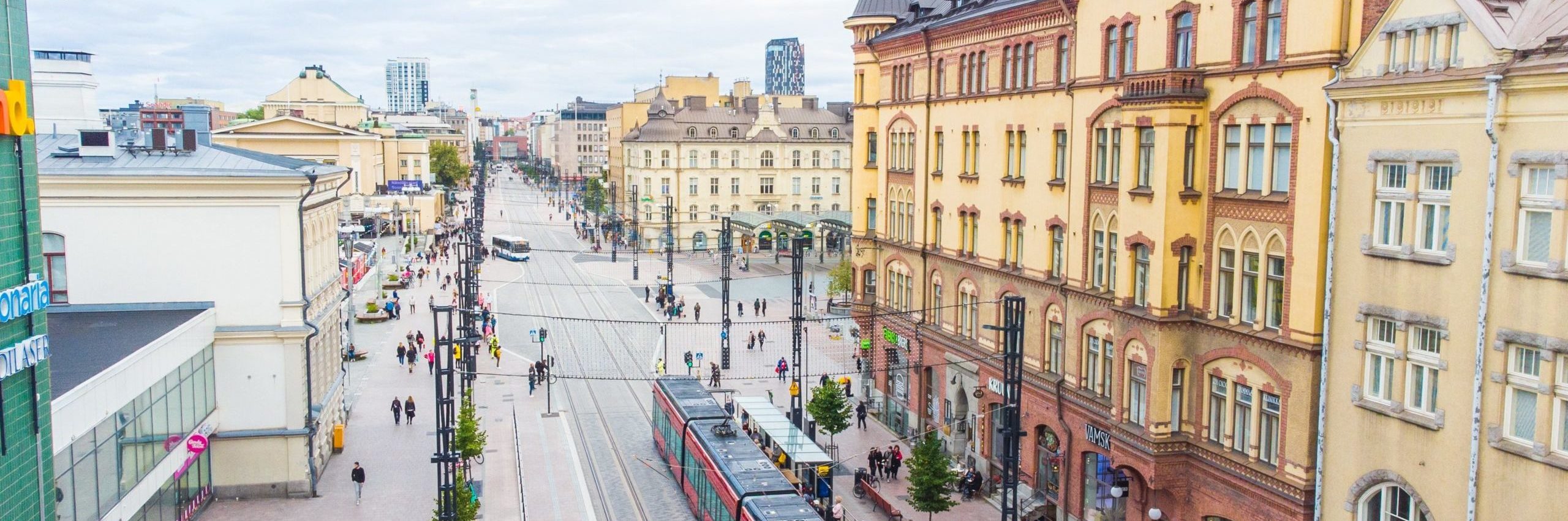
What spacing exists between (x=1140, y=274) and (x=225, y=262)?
23.9 metres

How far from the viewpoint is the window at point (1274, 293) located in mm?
23375

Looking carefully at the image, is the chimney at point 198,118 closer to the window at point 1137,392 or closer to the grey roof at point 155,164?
the grey roof at point 155,164

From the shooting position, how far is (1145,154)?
87.2ft

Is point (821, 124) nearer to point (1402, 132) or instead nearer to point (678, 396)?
point (678, 396)

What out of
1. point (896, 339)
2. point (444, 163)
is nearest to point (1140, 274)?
point (896, 339)

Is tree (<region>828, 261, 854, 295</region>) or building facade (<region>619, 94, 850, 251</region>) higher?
building facade (<region>619, 94, 850, 251</region>)

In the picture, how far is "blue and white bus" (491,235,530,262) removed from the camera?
101312 mm

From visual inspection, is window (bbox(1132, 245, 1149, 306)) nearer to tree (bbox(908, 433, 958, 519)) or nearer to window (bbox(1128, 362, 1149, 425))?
window (bbox(1128, 362, 1149, 425))

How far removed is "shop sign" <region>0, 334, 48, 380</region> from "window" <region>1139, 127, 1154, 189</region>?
68.3 feet

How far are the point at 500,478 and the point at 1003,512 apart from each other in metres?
19.0

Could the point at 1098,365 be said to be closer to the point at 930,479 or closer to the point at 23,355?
the point at 930,479

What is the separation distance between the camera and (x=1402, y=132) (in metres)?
20.3

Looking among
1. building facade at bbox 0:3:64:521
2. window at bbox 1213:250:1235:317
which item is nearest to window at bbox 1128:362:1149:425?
window at bbox 1213:250:1235:317

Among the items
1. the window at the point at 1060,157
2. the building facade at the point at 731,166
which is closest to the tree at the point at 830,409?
the window at the point at 1060,157
